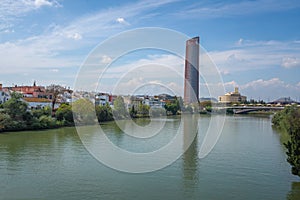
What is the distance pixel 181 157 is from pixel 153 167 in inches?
42.2

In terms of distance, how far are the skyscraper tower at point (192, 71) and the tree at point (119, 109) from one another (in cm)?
504

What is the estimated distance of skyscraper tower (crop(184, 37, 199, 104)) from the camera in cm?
2092

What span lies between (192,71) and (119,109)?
9.31 meters

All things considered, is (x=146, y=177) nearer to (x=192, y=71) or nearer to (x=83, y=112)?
(x=83, y=112)

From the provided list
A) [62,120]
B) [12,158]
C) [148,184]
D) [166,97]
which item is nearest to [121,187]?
[148,184]

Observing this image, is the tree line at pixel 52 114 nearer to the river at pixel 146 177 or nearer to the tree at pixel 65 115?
the tree at pixel 65 115

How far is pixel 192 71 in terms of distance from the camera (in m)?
23.7

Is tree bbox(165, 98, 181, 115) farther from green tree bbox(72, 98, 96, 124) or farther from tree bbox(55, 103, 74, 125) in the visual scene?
tree bbox(55, 103, 74, 125)

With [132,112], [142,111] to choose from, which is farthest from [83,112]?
[142,111]

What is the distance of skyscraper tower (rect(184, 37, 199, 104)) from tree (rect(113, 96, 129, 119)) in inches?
198

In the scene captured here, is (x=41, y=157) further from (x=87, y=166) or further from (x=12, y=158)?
(x=87, y=166)

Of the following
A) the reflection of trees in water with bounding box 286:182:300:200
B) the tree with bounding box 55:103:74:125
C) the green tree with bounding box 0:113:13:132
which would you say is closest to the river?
the reflection of trees in water with bounding box 286:182:300:200

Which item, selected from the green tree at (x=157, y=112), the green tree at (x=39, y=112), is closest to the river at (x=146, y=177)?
the green tree at (x=39, y=112)

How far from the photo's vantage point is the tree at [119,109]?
15542 mm
